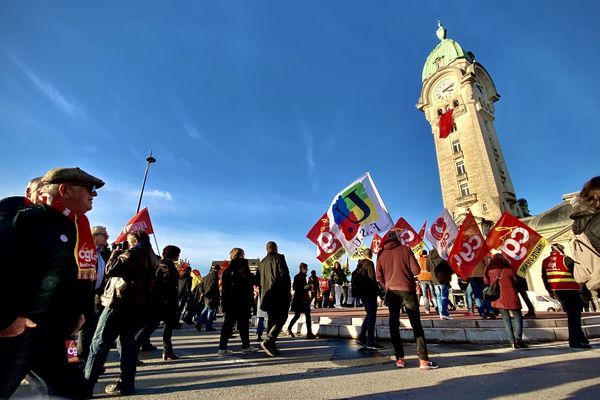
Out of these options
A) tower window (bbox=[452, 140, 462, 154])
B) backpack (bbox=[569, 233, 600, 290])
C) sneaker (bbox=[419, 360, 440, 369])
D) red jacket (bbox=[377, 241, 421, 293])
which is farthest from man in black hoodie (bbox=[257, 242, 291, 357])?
tower window (bbox=[452, 140, 462, 154])

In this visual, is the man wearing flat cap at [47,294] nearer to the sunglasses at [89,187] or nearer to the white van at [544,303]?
the sunglasses at [89,187]

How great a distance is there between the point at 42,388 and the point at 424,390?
11.3ft

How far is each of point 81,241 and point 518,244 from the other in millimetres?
9136

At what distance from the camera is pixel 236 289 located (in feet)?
19.9

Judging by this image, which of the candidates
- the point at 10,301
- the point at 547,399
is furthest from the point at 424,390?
the point at 10,301

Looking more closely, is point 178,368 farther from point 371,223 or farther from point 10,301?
point 371,223

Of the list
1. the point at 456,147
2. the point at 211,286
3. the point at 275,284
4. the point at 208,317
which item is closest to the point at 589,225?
the point at 275,284

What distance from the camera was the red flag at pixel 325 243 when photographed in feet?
36.0

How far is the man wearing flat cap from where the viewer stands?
1538mm

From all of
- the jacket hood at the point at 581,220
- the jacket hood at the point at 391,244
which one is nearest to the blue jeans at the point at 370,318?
the jacket hood at the point at 391,244

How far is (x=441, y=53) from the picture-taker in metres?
45.2

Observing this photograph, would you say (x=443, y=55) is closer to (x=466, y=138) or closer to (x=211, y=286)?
(x=466, y=138)

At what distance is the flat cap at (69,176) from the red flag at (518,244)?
882cm

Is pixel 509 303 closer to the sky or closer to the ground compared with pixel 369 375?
closer to the sky
